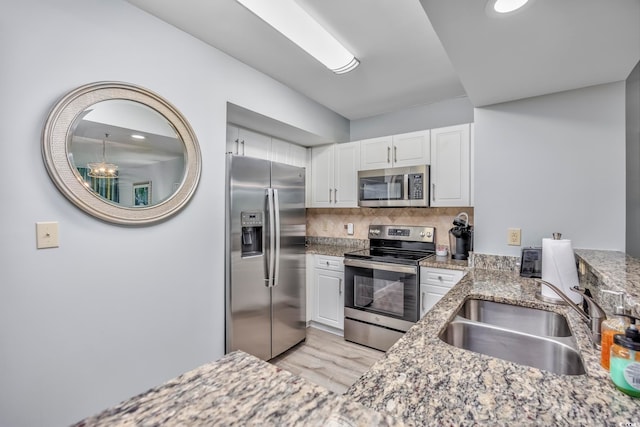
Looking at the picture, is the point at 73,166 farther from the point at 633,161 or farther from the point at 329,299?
the point at 633,161

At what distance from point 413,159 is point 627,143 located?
4.73 ft

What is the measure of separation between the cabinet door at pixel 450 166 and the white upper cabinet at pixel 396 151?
0.31 ft

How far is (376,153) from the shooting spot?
3.03 metres

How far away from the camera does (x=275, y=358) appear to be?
2.60 meters

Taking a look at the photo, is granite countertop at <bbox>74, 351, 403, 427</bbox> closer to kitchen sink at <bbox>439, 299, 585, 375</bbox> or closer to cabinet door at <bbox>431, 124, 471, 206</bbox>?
kitchen sink at <bbox>439, 299, 585, 375</bbox>

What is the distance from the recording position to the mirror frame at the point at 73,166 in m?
1.33

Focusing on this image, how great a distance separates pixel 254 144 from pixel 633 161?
2892mm

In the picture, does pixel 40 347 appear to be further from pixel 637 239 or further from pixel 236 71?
pixel 637 239

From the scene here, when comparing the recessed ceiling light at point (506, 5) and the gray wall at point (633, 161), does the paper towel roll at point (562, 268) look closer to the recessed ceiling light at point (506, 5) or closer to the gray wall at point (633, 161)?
the gray wall at point (633, 161)

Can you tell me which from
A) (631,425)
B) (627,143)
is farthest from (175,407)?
(627,143)

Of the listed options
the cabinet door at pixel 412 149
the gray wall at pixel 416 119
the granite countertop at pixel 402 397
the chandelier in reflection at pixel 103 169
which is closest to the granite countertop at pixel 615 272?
the granite countertop at pixel 402 397

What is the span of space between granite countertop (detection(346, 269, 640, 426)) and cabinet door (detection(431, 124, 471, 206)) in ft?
5.69

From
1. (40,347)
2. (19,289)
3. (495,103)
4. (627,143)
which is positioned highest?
(495,103)

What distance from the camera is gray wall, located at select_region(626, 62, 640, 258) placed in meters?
1.74
